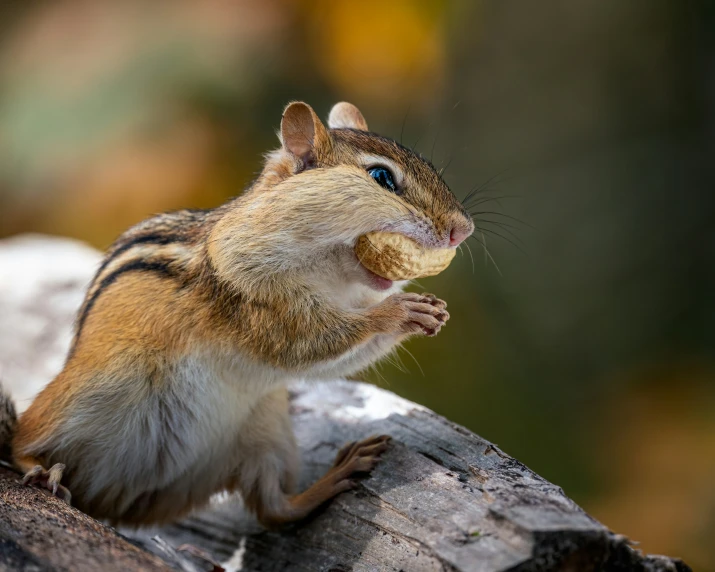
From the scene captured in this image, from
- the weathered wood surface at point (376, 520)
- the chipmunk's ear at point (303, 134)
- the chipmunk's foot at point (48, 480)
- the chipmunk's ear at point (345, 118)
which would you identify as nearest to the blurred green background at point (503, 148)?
the weathered wood surface at point (376, 520)

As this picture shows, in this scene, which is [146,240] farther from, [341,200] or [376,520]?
[376,520]

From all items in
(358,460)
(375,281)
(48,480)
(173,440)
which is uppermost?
(375,281)

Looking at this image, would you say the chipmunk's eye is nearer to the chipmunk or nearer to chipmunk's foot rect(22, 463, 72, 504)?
the chipmunk

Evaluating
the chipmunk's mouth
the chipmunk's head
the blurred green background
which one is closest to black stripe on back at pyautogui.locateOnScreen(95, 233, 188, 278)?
the chipmunk's head

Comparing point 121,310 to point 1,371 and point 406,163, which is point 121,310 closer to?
point 406,163

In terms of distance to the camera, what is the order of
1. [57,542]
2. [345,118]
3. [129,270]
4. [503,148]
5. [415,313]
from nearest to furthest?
[57,542] < [415,313] < [129,270] < [345,118] < [503,148]

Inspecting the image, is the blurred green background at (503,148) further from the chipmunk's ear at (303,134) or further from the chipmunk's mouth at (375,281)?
the chipmunk's ear at (303,134)

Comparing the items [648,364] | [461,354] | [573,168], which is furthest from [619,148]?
[461,354]

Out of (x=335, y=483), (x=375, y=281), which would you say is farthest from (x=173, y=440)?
(x=375, y=281)
